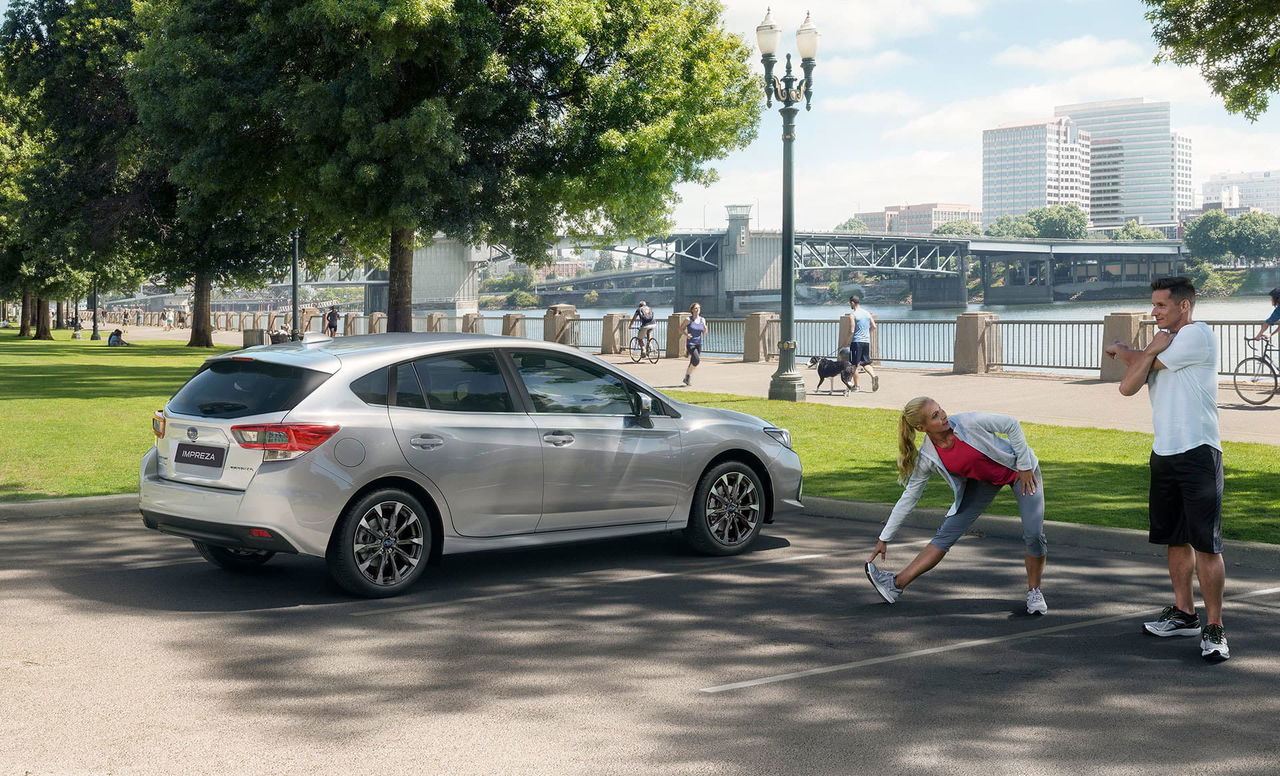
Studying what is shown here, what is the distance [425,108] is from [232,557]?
Answer: 1444 cm

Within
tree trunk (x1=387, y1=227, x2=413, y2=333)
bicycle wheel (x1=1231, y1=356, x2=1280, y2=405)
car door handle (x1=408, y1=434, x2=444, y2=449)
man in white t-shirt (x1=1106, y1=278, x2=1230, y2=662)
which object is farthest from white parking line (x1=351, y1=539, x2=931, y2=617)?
tree trunk (x1=387, y1=227, x2=413, y2=333)

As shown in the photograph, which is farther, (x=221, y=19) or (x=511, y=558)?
(x=221, y=19)

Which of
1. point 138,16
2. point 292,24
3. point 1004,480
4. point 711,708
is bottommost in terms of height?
point 711,708

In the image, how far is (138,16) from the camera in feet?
97.5

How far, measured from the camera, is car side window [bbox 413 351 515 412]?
24.1ft

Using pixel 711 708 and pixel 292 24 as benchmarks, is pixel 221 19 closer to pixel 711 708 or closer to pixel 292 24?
pixel 292 24

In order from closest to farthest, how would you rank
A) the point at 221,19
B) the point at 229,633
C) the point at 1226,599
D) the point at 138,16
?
the point at 229,633
the point at 1226,599
the point at 221,19
the point at 138,16

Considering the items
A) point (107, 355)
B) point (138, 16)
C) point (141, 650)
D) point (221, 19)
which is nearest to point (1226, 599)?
point (141, 650)

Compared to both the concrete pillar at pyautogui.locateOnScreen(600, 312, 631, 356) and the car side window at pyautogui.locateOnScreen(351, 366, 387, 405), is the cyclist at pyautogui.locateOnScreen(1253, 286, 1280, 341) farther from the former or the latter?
the concrete pillar at pyautogui.locateOnScreen(600, 312, 631, 356)

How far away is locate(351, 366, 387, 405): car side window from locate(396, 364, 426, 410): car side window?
9 centimetres

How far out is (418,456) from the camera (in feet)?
23.2

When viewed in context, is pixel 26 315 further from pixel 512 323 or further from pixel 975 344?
pixel 975 344

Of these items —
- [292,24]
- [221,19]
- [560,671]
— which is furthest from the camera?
[221,19]

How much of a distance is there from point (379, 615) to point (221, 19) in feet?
65.3
